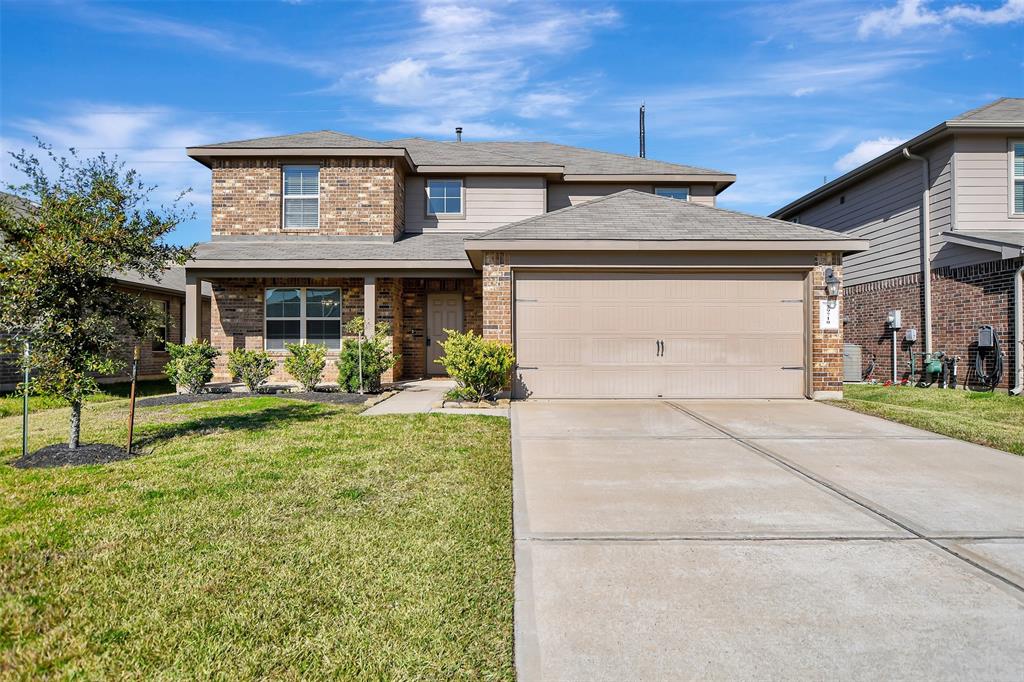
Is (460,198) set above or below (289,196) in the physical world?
above

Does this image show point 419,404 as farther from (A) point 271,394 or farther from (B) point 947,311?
(B) point 947,311

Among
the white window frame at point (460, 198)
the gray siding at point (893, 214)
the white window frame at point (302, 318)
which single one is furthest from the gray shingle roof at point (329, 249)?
the gray siding at point (893, 214)

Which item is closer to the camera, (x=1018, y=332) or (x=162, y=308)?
(x=1018, y=332)

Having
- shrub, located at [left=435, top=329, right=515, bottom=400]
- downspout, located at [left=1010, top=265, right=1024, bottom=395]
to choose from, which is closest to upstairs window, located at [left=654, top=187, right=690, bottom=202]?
downspout, located at [left=1010, top=265, right=1024, bottom=395]

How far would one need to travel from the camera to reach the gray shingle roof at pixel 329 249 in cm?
1265

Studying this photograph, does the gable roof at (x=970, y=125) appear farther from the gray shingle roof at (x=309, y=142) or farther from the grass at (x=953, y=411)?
the gray shingle roof at (x=309, y=142)

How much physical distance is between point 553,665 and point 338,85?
513 inches

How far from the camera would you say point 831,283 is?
1020 centimetres

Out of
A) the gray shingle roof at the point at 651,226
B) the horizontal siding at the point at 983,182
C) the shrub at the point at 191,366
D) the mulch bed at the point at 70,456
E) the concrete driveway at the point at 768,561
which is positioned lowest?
the concrete driveway at the point at 768,561

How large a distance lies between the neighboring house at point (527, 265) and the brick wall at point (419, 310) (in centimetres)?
4

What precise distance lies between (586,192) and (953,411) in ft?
31.6

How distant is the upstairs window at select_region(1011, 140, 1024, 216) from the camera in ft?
40.6

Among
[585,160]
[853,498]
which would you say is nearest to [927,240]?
[585,160]

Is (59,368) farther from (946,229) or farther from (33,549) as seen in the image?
(946,229)
